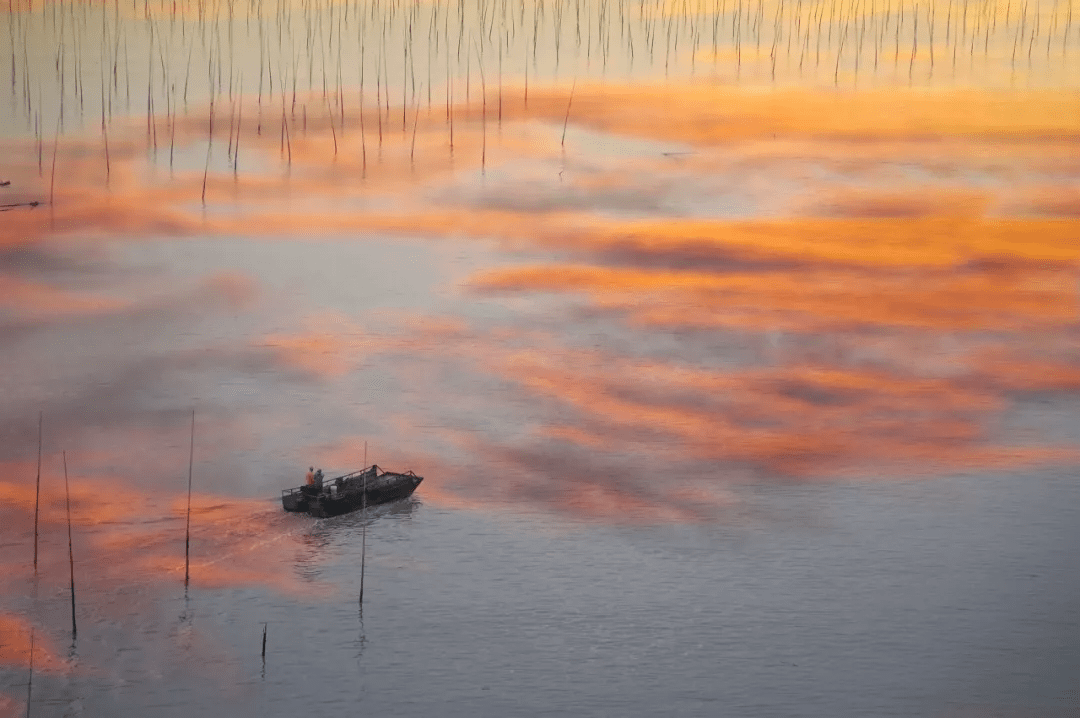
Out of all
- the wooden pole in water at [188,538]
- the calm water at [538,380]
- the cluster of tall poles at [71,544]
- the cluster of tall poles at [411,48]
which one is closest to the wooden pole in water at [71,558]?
the cluster of tall poles at [71,544]

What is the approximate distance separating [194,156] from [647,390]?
24.1 m

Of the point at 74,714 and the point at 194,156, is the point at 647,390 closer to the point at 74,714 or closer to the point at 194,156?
the point at 74,714

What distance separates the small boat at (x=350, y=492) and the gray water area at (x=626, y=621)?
299mm

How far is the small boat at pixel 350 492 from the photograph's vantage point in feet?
102

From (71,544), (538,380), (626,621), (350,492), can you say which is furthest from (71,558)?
(538,380)

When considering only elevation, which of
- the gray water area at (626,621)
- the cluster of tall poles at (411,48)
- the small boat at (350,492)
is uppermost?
the cluster of tall poles at (411,48)

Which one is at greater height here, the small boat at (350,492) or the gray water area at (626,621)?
the small boat at (350,492)

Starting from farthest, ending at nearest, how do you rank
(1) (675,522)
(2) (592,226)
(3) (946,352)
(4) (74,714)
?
(2) (592,226)
(3) (946,352)
(1) (675,522)
(4) (74,714)

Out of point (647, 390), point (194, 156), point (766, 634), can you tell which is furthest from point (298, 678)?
point (194, 156)

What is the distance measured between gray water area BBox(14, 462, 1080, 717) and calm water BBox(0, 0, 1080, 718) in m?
0.08

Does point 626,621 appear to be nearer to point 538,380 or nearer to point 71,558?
point 71,558

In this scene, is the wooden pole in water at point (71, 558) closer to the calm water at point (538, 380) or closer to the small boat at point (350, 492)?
the calm water at point (538, 380)

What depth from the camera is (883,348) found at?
4044 cm

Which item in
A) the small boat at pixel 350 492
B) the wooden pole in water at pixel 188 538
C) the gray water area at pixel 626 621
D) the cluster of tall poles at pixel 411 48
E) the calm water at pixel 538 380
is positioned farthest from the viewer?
the cluster of tall poles at pixel 411 48
